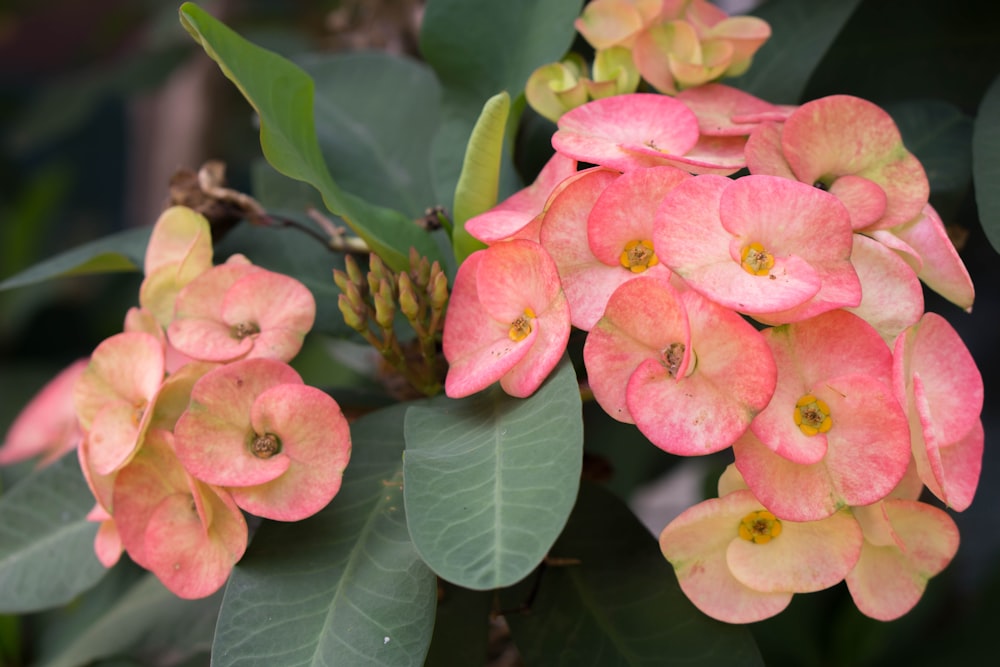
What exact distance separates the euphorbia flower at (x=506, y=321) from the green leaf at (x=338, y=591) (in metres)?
0.12

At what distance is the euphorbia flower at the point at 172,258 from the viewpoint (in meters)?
0.73

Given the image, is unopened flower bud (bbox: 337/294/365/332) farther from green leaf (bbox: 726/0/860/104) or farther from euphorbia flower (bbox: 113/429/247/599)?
green leaf (bbox: 726/0/860/104)

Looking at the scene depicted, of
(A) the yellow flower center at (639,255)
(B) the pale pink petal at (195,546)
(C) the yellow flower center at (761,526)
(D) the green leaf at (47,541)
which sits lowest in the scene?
(D) the green leaf at (47,541)

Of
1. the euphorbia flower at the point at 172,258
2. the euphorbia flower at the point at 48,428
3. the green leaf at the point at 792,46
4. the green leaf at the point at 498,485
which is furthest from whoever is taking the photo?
the euphorbia flower at the point at 48,428

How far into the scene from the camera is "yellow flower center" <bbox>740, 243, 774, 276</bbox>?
1.80ft

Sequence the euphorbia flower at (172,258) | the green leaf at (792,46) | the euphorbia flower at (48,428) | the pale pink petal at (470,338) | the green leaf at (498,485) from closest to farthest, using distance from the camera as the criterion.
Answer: the green leaf at (498,485)
the pale pink petal at (470,338)
the euphorbia flower at (172,258)
the green leaf at (792,46)
the euphorbia flower at (48,428)

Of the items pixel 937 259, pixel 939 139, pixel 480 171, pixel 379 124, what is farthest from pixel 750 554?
pixel 379 124

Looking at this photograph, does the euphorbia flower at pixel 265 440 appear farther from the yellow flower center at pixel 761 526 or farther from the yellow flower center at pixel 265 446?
the yellow flower center at pixel 761 526

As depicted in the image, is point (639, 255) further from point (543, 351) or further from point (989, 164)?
point (989, 164)

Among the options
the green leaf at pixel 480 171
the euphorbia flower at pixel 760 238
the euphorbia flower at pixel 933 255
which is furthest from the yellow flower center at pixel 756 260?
the green leaf at pixel 480 171

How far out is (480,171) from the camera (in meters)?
0.70

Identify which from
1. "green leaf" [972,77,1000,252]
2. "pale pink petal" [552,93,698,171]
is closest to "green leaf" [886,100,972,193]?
"green leaf" [972,77,1000,252]

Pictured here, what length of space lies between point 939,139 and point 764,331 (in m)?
0.39

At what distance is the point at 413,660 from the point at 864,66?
30.2 inches
